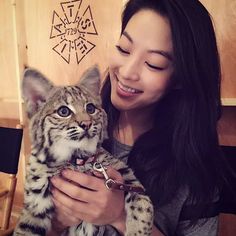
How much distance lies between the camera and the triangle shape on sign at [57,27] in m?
0.68

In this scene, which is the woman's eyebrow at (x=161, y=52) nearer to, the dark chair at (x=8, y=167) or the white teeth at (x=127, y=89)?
the white teeth at (x=127, y=89)

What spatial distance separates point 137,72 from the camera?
55 cm

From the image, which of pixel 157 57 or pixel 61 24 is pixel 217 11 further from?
pixel 61 24

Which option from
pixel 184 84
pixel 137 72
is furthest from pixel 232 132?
pixel 137 72

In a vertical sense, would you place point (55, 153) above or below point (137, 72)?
below

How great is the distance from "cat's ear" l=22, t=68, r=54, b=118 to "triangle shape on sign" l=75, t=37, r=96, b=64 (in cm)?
19

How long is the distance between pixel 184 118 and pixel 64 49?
328mm

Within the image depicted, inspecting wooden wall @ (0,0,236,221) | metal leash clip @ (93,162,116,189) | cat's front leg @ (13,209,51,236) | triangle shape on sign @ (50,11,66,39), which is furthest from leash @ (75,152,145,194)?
triangle shape on sign @ (50,11,66,39)

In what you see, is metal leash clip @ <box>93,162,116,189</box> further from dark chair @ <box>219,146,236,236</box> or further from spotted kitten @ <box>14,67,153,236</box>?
dark chair @ <box>219,146,236,236</box>

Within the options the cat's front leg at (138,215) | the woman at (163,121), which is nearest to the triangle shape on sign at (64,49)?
the woman at (163,121)

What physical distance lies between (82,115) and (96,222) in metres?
0.20

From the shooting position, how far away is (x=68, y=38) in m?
0.67

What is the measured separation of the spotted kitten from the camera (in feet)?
1.63

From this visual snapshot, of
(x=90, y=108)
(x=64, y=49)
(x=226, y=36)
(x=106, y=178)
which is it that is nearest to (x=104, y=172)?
(x=106, y=178)
